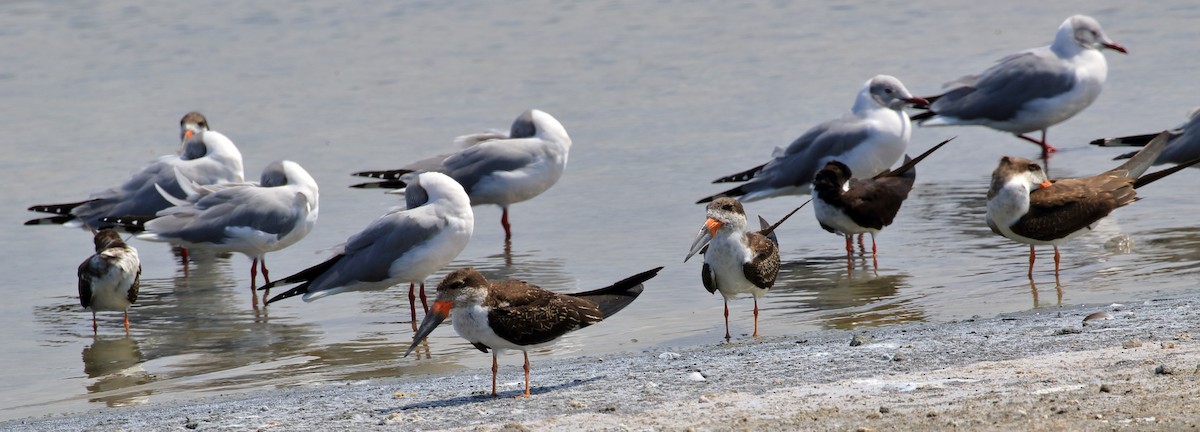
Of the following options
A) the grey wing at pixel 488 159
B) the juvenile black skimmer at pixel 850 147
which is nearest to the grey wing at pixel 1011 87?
the juvenile black skimmer at pixel 850 147

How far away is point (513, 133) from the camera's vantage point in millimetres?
12062

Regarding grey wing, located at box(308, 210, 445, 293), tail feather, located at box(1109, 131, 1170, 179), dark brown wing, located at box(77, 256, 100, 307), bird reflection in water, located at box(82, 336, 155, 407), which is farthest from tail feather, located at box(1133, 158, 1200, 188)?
dark brown wing, located at box(77, 256, 100, 307)

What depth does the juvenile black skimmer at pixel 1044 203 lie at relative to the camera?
8.51 meters

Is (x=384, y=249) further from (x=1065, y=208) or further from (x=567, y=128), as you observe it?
(x=567, y=128)

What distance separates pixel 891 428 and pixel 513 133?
7.02 m

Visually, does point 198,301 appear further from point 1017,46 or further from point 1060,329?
point 1017,46

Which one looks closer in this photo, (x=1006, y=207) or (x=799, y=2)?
(x=1006, y=207)

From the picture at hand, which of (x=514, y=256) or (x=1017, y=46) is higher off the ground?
(x=1017, y=46)

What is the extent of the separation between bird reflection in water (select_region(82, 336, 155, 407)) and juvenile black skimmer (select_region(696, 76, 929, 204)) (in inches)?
172

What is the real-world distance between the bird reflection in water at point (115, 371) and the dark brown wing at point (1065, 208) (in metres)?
4.67

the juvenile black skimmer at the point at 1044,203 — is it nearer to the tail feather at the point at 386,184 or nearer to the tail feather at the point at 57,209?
the tail feather at the point at 386,184

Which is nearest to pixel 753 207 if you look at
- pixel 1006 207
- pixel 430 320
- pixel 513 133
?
pixel 513 133

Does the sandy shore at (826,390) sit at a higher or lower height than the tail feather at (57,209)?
lower

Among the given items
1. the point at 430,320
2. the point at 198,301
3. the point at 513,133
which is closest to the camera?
the point at 430,320
